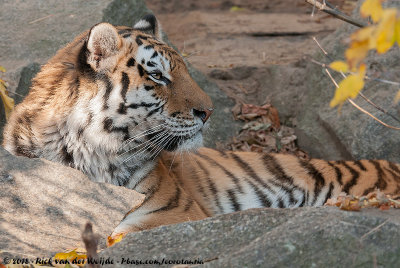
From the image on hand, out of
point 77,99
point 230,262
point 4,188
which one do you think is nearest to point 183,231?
point 230,262

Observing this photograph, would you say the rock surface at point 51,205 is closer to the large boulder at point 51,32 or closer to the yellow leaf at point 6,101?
the yellow leaf at point 6,101

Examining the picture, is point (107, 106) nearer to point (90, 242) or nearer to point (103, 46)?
point (103, 46)

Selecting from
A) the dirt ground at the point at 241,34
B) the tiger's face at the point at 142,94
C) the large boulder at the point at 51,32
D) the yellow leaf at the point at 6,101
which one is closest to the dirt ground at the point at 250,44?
the dirt ground at the point at 241,34

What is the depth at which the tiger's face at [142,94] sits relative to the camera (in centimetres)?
342

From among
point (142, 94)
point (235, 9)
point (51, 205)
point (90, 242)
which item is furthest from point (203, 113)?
point (235, 9)

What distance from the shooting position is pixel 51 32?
5.20 metres

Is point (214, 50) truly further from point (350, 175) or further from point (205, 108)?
point (205, 108)

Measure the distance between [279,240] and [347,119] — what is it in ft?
10.3

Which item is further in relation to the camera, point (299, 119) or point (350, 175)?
point (299, 119)

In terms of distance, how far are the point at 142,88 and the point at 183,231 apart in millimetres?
1299

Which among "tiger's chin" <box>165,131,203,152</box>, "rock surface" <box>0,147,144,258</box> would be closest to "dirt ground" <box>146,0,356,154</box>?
"tiger's chin" <box>165,131,203,152</box>

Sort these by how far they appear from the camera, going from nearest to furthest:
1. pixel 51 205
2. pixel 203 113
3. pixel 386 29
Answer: pixel 386 29 < pixel 51 205 < pixel 203 113

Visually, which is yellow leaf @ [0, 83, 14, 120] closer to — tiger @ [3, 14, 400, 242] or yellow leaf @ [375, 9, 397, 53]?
tiger @ [3, 14, 400, 242]

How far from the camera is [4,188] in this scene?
9.79ft
